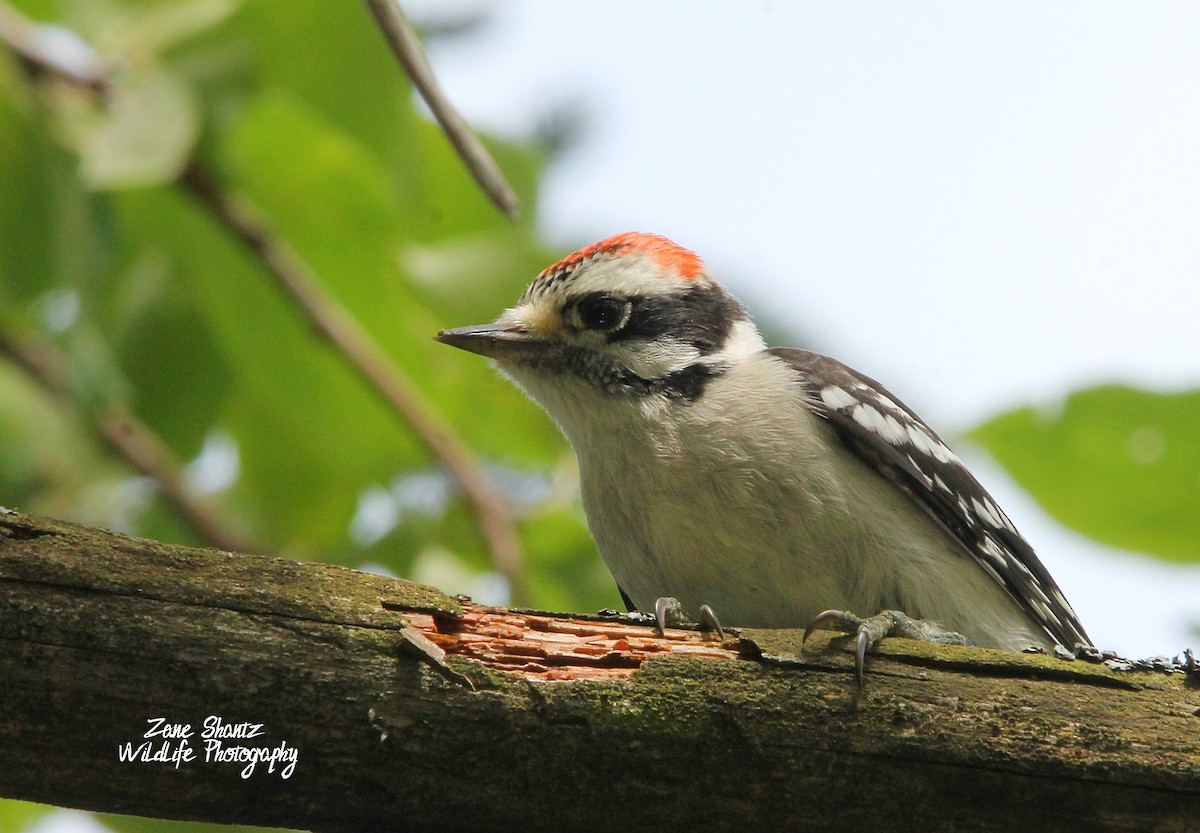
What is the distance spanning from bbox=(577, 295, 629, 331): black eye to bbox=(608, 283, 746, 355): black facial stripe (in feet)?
0.11

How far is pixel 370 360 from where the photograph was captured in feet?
16.9

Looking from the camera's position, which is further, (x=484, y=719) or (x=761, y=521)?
(x=761, y=521)

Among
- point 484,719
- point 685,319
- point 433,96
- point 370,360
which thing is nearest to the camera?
point 484,719

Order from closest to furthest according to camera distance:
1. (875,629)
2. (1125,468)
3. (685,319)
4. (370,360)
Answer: (875,629) → (1125,468) → (685,319) → (370,360)

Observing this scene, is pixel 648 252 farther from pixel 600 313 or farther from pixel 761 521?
pixel 761 521

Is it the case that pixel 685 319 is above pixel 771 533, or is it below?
above

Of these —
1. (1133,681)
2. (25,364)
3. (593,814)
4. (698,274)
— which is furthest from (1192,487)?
(25,364)

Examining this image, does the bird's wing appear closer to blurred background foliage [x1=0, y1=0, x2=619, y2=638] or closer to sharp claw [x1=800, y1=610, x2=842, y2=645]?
sharp claw [x1=800, y1=610, x2=842, y2=645]

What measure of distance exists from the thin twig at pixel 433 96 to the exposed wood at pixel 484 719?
1.00m

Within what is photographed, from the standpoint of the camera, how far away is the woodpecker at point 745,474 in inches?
160

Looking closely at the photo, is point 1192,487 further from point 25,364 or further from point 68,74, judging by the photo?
point 25,364

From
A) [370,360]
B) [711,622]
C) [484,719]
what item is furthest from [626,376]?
[484,719]

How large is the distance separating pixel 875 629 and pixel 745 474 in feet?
3.52

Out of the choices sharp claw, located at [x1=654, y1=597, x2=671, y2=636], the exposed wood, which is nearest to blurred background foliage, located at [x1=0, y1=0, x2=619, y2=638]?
sharp claw, located at [x1=654, y1=597, x2=671, y2=636]
